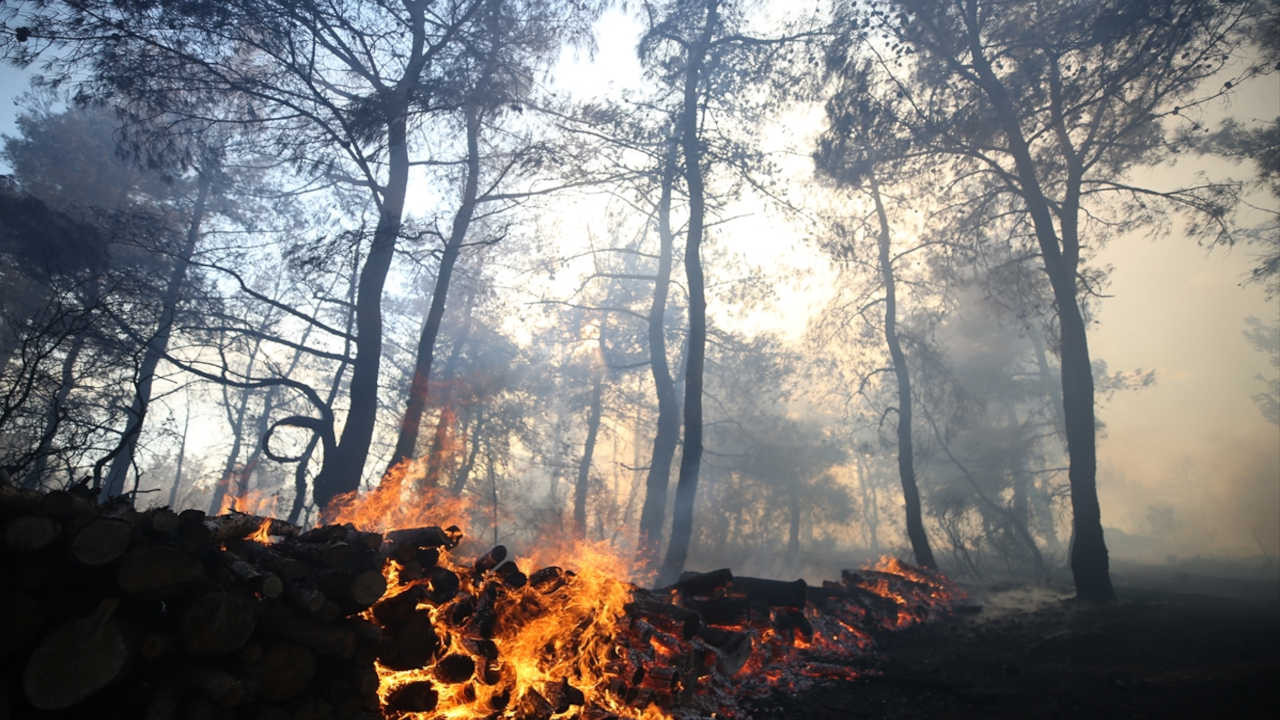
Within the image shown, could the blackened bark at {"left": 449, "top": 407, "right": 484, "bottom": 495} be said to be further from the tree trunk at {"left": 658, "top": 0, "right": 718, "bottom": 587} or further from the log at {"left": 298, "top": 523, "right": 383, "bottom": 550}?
the log at {"left": 298, "top": 523, "right": 383, "bottom": 550}

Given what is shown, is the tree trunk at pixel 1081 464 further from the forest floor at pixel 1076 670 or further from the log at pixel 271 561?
the log at pixel 271 561

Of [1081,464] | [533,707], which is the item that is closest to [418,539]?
[533,707]

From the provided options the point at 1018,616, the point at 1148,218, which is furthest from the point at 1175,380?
the point at 1018,616

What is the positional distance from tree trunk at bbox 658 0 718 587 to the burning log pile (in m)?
Answer: 5.54

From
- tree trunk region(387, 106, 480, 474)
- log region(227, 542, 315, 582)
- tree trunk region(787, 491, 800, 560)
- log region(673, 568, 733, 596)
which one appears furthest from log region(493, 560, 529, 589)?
tree trunk region(787, 491, 800, 560)

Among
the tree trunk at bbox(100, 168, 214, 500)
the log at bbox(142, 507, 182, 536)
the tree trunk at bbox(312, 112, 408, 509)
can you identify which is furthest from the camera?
the tree trunk at bbox(100, 168, 214, 500)

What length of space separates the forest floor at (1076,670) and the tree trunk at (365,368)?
8.45 meters

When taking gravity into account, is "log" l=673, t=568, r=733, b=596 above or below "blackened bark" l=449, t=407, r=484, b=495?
below

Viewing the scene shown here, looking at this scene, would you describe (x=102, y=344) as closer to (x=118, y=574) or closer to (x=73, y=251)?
(x=73, y=251)

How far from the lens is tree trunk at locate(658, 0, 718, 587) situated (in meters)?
12.0

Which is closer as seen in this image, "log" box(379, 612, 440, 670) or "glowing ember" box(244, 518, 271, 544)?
"log" box(379, 612, 440, 670)

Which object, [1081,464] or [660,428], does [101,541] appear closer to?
[660,428]

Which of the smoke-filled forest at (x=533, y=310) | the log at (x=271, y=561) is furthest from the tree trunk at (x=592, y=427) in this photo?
the log at (x=271, y=561)

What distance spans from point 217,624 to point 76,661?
1.64 ft
